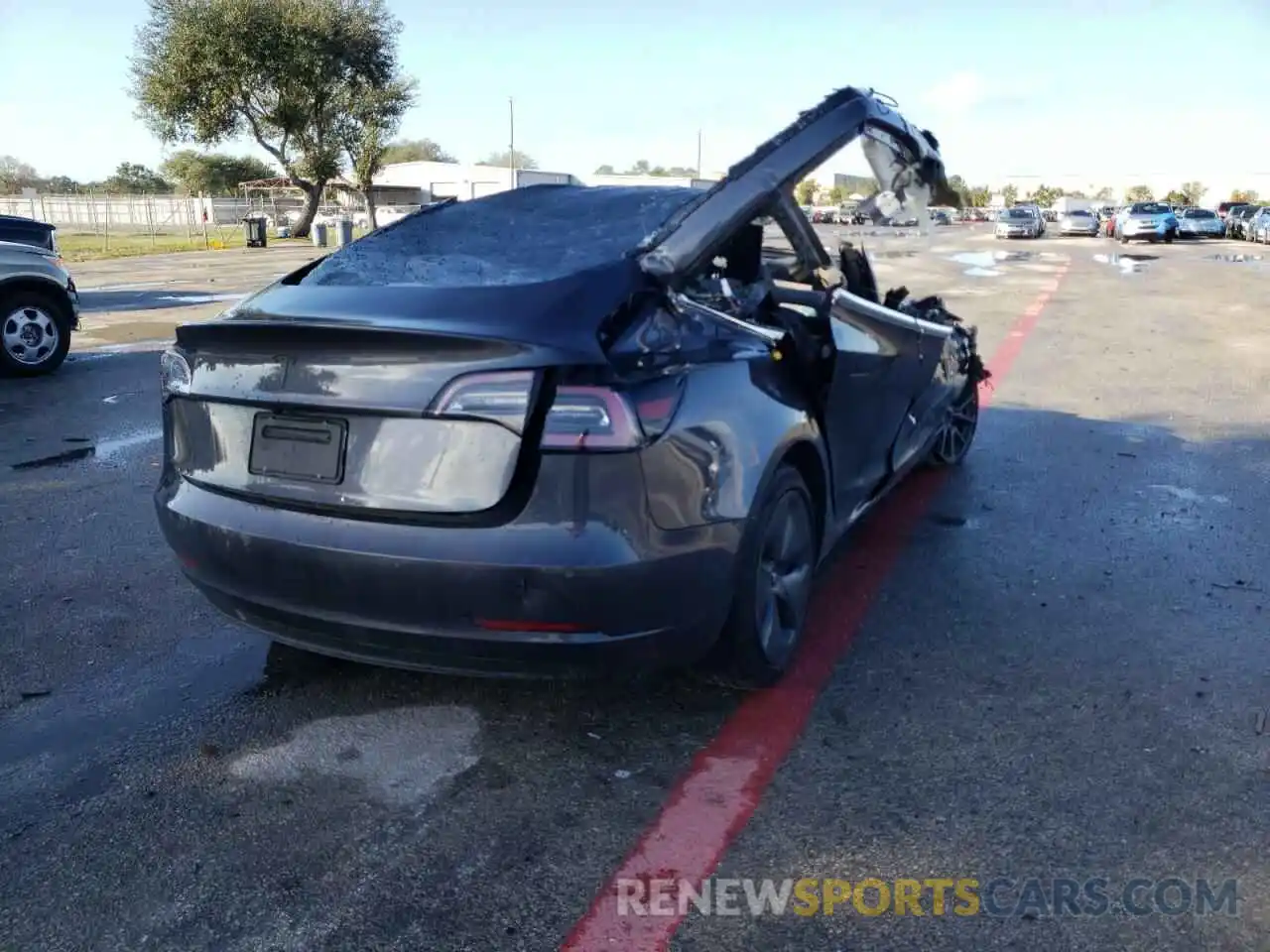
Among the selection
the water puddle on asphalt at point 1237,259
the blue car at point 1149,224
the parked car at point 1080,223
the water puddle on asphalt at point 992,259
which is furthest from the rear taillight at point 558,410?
the parked car at point 1080,223

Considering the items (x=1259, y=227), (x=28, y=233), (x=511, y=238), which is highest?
(x=1259, y=227)

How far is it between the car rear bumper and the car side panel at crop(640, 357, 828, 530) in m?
0.06

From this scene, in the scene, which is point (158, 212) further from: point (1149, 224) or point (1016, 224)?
point (1149, 224)

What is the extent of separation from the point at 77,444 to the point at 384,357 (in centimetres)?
516

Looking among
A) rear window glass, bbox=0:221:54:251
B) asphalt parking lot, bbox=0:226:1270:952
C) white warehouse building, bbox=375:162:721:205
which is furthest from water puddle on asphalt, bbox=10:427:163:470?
white warehouse building, bbox=375:162:721:205

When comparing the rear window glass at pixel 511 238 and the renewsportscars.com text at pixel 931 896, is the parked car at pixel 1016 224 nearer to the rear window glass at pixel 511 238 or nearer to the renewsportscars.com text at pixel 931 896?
the rear window glass at pixel 511 238

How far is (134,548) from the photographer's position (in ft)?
16.0

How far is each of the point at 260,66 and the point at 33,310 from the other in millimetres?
36667

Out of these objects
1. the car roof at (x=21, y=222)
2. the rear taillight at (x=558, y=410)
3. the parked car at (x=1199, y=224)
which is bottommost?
the rear taillight at (x=558, y=410)

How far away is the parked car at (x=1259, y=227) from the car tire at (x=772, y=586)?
45501 mm

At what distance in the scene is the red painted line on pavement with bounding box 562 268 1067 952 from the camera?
2.41 m

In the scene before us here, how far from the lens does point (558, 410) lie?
2645mm

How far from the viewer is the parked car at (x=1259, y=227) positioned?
4175cm

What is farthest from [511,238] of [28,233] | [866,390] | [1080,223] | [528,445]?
[1080,223]
